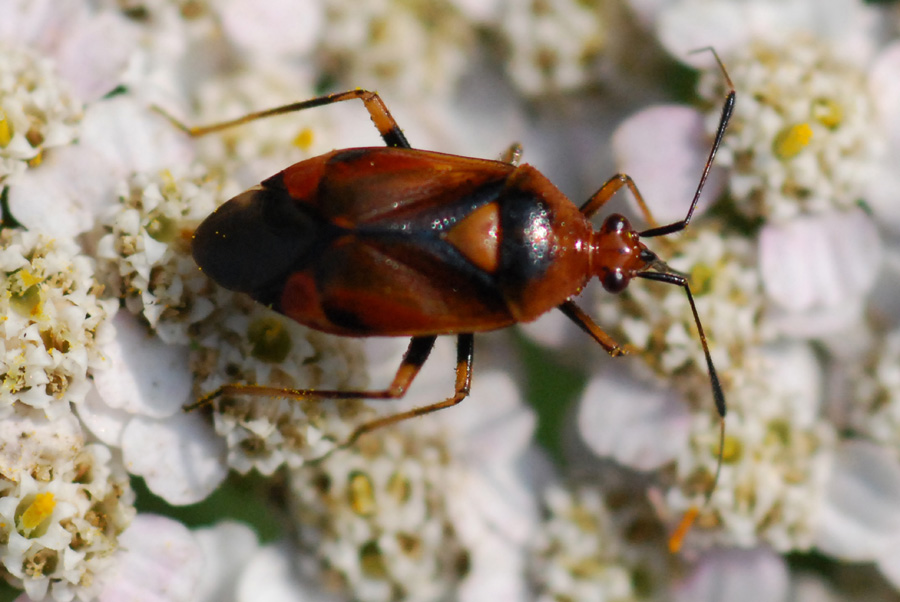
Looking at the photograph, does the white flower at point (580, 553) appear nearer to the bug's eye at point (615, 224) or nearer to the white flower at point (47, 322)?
the bug's eye at point (615, 224)

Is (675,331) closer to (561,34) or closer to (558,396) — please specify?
(558,396)

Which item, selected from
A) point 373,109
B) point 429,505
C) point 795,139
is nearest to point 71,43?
point 373,109

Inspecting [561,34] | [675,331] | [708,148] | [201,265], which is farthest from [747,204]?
[201,265]

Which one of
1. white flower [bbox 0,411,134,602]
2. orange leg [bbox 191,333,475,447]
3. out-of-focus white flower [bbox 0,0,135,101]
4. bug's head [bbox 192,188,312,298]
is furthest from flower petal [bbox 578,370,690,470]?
out-of-focus white flower [bbox 0,0,135,101]

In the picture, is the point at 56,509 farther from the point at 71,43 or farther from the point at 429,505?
the point at 71,43

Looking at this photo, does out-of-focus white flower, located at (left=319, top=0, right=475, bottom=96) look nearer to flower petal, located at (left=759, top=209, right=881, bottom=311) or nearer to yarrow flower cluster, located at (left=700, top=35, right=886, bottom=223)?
yarrow flower cluster, located at (left=700, top=35, right=886, bottom=223)

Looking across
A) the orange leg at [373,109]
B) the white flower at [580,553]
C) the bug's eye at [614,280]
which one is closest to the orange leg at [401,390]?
the bug's eye at [614,280]

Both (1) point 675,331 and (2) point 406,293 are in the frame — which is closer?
(2) point 406,293

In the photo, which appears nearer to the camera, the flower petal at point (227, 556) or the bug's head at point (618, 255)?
the bug's head at point (618, 255)
